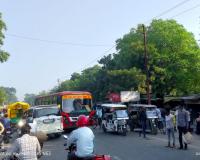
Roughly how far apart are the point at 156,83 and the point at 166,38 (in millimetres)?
7173

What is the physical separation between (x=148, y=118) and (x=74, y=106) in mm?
6264

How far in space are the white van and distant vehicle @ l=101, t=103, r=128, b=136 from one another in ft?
11.5

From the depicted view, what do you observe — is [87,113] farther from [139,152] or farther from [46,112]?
[139,152]

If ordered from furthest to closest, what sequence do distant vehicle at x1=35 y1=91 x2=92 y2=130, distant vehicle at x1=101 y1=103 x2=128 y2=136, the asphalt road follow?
distant vehicle at x1=35 y1=91 x2=92 y2=130 → distant vehicle at x1=101 y1=103 x2=128 y2=136 → the asphalt road

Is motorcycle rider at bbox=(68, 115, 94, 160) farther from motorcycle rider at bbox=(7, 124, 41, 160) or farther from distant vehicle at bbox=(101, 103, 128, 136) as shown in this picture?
distant vehicle at bbox=(101, 103, 128, 136)

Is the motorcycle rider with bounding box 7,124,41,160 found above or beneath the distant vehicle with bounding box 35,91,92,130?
beneath

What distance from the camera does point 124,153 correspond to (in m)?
15.9

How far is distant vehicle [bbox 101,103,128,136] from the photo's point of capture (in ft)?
79.7

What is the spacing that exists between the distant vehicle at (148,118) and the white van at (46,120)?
18.3 ft

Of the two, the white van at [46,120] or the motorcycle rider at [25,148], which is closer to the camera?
the motorcycle rider at [25,148]

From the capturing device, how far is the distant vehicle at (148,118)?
2491 centimetres

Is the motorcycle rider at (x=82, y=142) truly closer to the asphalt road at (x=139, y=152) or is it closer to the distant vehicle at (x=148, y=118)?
the asphalt road at (x=139, y=152)

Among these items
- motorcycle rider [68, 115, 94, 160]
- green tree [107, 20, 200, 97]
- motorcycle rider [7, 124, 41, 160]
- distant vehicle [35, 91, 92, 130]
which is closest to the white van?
distant vehicle [35, 91, 92, 130]

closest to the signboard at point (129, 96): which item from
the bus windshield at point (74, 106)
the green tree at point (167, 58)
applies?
the green tree at point (167, 58)
